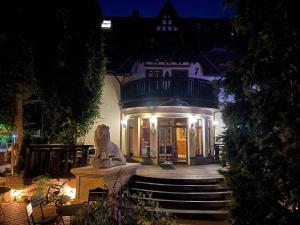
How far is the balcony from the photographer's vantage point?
17.5m

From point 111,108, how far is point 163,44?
218 inches

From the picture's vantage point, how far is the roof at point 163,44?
752 inches

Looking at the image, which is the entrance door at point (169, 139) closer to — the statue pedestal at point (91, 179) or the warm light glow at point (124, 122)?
the warm light glow at point (124, 122)

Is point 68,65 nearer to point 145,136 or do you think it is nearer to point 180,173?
point 145,136

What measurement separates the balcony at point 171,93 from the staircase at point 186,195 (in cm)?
665

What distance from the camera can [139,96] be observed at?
18.1m

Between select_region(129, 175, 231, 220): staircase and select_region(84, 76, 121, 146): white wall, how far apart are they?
7931 millimetres

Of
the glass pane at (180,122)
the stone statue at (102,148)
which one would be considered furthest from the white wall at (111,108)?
the stone statue at (102,148)

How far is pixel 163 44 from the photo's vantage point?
19.3 m

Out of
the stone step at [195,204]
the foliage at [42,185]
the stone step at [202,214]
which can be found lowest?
the stone step at [202,214]

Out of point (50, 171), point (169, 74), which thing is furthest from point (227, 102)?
point (169, 74)

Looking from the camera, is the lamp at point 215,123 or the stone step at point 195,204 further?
the lamp at point 215,123

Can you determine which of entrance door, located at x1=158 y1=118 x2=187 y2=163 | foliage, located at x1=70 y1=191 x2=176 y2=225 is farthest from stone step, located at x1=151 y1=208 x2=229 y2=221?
entrance door, located at x1=158 y1=118 x2=187 y2=163

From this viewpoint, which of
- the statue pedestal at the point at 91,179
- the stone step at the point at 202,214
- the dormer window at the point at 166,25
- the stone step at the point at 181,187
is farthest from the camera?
the dormer window at the point at 166,25
